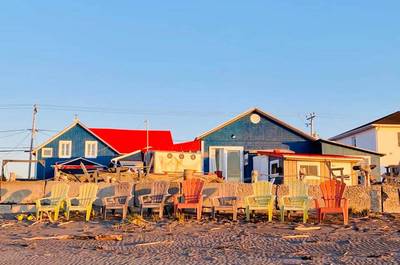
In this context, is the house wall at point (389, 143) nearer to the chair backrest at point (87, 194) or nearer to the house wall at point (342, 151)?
the house wall at point (342, 151)

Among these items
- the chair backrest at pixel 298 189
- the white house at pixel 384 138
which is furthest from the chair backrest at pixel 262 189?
the white house at pixel 384 138

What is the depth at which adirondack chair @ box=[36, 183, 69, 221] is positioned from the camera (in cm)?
1084

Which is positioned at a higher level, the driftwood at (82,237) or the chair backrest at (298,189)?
the chair backrest at (298,189)

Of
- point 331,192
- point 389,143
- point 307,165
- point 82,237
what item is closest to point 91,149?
point 307,165

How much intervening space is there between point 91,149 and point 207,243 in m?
28.1

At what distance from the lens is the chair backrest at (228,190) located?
11.4 m

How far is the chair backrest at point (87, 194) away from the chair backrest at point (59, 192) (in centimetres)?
35

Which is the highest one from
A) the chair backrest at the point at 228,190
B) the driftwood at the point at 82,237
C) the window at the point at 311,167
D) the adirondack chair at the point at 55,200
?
the window at the point at 311,167

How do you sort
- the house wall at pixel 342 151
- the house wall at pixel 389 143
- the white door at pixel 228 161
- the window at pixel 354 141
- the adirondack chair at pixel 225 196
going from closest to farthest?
the adirondack chair at pixel 225 196 → the white door at pixel 228 161 → the house wall at pixel 342 151 → the house wall at pixel 389 143 → the window at pixel 354 141

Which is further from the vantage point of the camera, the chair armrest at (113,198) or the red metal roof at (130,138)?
the red metal roof at (130,138)

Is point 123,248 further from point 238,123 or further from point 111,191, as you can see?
point 238,123

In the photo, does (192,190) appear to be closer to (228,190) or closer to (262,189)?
(228,190)

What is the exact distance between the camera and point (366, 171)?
1368cm

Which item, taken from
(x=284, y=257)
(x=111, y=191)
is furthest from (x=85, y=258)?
(x=111, y=191)
